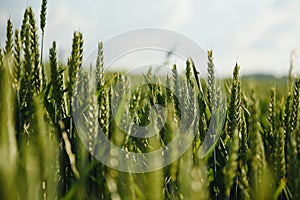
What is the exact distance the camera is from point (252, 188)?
2.12 ft

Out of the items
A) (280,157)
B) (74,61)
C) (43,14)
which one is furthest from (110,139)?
(43,14)

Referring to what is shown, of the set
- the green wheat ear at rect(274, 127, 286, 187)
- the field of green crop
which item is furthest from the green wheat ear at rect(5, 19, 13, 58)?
the green wheat ear at rect(274, 127, 286, 187)

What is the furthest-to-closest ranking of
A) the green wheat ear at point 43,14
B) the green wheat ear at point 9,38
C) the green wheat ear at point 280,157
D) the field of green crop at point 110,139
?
1. the green wheat ear at point 43,14
2. the green wheat ear at point 9,38
3. the green wheat ear at point 280,157
4. the field of green crop at point 110,139

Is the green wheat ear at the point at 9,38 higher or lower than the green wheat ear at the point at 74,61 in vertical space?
higher

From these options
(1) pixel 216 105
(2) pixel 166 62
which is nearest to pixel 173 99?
(1) pixel 216 105

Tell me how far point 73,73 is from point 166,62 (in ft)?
1.92

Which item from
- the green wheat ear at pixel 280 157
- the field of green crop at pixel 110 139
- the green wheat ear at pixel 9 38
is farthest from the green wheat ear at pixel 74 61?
the green wheat ear at pixel 280 157

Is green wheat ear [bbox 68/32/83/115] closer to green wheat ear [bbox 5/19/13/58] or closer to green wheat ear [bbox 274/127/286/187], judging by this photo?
green wheat ear [bbox 5/19/13/58]

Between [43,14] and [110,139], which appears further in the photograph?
[43,14]

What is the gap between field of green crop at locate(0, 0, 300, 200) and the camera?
1.76 ft

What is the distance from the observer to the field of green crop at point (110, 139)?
1.76ft

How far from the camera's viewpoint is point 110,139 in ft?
2.55

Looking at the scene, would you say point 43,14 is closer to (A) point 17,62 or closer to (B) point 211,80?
(A) point 17,62

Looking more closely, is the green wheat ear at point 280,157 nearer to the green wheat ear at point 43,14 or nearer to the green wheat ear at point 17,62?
the green wheat ear at point 17,62
